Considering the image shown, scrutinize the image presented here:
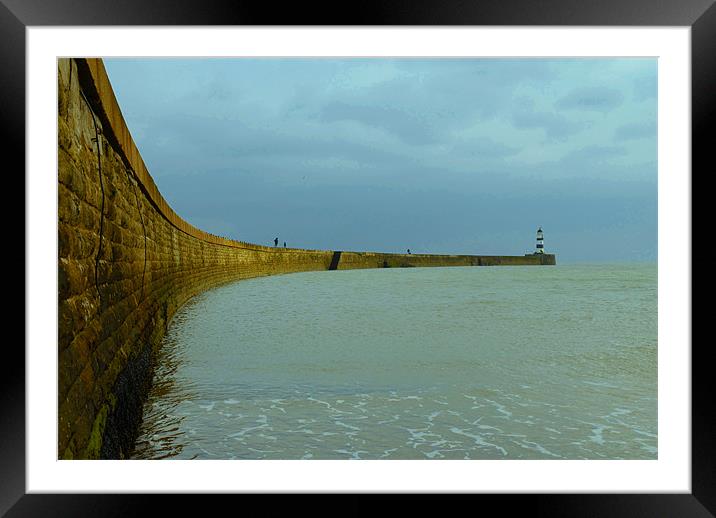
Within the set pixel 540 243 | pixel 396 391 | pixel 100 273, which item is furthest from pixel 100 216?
pixel 540 243

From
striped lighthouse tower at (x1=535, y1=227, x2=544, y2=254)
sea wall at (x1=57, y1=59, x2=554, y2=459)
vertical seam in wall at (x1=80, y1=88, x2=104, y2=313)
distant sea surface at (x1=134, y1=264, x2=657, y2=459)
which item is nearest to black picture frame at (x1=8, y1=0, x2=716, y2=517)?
sea wall at (x1=57, y1=59, x2=554, y2=459)

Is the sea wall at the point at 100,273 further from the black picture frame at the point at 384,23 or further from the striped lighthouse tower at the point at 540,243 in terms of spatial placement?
the striped lighthouse tower at the point at 540,243

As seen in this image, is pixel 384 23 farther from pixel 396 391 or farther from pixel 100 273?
pixel 396 391

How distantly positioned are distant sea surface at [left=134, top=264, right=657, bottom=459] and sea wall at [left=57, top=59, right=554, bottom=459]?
44 centimetres

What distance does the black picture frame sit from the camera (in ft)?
6.58

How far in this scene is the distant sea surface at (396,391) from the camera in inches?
154

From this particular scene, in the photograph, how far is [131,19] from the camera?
80.6 inches

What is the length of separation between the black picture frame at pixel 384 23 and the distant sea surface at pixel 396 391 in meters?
1.66

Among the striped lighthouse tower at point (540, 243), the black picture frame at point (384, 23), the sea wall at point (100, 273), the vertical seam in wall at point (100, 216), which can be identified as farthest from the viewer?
the striped lighthouse tower at point (540, 243)

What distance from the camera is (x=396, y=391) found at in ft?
18.1

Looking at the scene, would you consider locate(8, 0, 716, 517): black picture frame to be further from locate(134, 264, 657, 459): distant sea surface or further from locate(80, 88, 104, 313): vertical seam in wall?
locate(134, 264, 657, 459): distant sea surface

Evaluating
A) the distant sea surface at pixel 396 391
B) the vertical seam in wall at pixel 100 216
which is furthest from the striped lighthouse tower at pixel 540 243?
the vertical seam in wall at pixel 100 216

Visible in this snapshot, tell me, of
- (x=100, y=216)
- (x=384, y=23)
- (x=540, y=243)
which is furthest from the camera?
(x=540, y=243)

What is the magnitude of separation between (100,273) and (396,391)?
10.1 ft
